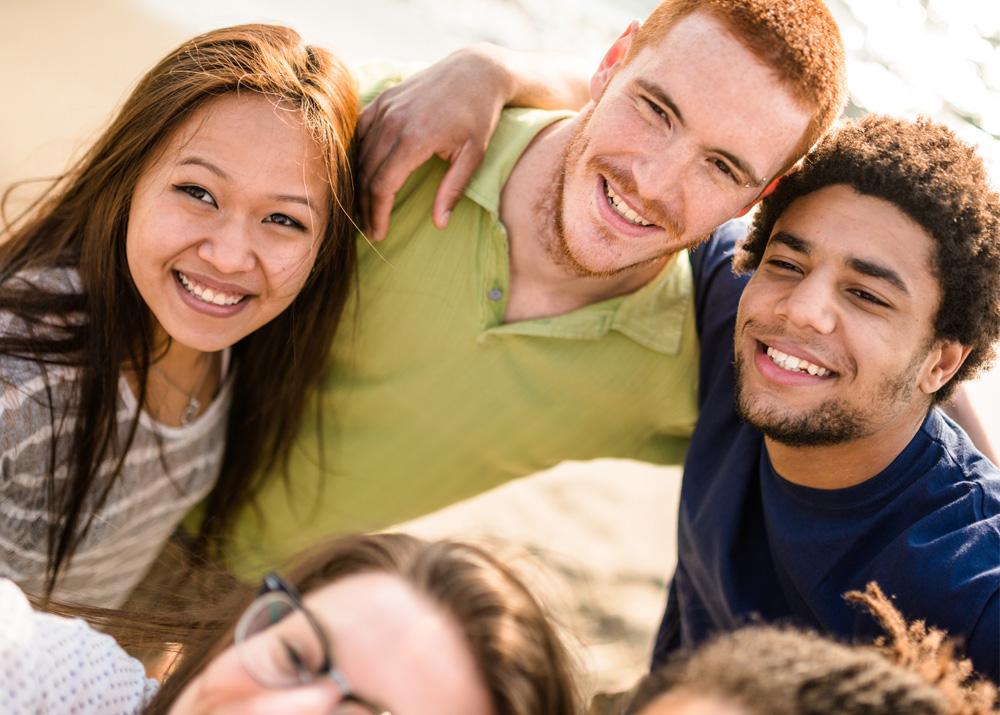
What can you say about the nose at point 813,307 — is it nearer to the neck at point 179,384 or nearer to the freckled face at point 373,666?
the freckled face at point 373,666

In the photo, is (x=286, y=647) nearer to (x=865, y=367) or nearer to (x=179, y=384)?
(x=179, y=384)

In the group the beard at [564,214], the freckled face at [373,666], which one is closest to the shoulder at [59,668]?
the freckled face at [373,666]

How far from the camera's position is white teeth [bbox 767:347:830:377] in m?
2.24

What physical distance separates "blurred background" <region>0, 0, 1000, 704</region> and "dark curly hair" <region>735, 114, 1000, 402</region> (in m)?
0.81

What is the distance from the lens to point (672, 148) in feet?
7.67

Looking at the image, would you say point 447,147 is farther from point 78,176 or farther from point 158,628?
point 158,628

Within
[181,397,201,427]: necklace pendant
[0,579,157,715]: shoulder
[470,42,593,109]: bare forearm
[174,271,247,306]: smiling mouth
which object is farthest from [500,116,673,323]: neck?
[0,579,157,715]: shoulder

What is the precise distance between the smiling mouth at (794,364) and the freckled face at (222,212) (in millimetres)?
1284

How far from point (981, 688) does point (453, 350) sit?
1688mm

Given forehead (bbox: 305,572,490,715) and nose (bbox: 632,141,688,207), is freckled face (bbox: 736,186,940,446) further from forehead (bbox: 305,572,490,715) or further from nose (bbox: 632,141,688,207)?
forehead (bbox: 305,572,490,715)

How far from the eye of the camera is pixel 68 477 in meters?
2.22

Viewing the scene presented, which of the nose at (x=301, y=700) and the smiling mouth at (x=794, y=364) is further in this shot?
the smiling mouth at (x=794, y=364)

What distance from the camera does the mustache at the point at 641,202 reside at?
2400 millimetres

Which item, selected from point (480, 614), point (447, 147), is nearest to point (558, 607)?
point (480, 614)
